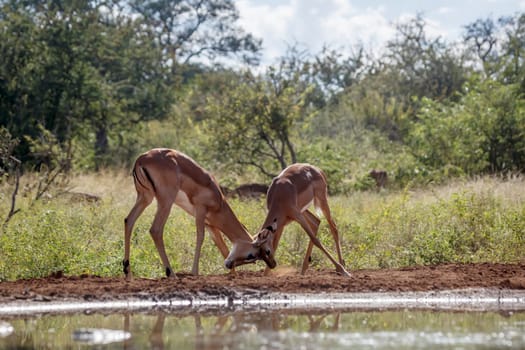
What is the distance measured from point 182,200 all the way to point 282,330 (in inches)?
151

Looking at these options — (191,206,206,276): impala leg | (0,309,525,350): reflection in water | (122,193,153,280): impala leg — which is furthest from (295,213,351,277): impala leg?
(0,309,525,350): reflection in water

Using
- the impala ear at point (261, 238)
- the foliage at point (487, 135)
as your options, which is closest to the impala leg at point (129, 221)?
the impala ear at point (261, 238)

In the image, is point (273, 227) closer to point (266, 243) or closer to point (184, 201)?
point (266, 243)

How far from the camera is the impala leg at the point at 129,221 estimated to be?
977 centimetres

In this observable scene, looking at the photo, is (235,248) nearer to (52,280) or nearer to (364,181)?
(52,280)

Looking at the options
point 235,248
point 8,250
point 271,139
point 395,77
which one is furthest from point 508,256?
point 395,77

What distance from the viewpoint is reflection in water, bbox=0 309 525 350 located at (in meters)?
6.15

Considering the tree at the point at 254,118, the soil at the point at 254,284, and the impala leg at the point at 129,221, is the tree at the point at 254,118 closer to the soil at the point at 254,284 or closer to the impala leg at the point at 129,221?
the soil at the point at 254,284

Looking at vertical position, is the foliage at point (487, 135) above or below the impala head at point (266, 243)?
above

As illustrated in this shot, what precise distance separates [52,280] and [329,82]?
110 ft

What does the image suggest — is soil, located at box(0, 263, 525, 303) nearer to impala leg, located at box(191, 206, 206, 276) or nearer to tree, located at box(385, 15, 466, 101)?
impala leg, located at box(191, 206, 206, 276)

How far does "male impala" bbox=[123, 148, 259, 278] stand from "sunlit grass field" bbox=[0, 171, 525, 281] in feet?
3.06

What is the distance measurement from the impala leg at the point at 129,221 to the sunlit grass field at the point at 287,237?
0.87 m

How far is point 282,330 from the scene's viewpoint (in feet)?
22.4
